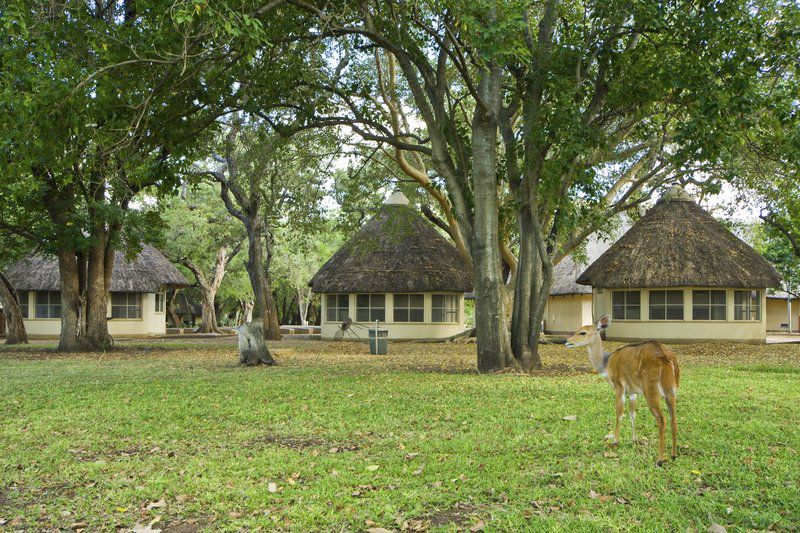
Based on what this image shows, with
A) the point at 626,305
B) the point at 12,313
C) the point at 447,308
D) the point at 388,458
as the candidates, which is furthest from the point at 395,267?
the point at 388,458

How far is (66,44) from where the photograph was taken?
10398mm

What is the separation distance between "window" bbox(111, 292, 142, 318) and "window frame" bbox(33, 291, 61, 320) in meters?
2.39

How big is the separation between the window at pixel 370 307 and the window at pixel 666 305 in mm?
10887

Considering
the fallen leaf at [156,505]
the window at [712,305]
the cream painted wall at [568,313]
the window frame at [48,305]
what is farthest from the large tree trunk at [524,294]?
the window frame at [48,305]

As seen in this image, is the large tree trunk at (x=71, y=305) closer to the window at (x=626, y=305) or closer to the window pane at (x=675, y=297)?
the window at (x=626, y=305)

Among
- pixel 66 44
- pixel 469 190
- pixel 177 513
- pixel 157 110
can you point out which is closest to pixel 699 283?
pixel 469 190

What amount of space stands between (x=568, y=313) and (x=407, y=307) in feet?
40.0

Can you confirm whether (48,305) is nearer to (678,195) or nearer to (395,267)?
(395,267)

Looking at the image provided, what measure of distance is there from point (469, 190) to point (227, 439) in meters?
8.28

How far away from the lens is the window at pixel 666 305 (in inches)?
1066

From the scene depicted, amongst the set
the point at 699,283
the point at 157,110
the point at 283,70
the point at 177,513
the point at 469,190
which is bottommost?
the point at 177,513

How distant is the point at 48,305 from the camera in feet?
107

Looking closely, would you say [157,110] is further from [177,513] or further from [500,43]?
[177,513]

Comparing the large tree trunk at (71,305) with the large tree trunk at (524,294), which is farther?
the large tree trunk at (71,305)
